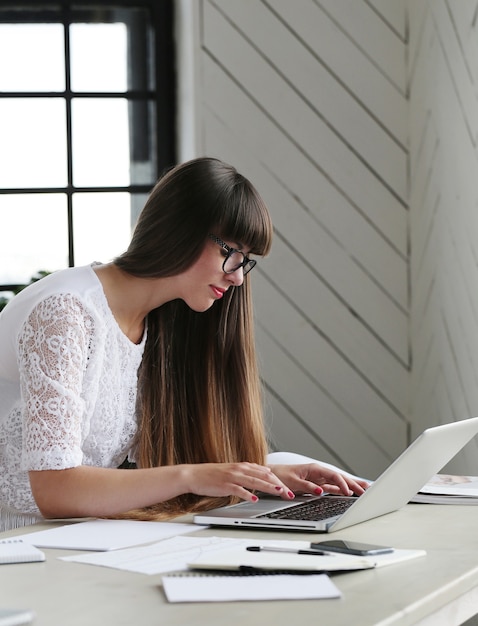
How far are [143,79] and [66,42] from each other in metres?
0.27

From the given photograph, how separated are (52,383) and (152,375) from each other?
390 mm

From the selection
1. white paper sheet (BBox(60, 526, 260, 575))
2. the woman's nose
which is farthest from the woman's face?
white paper sheet (BBox(60, 526, 260, 575))

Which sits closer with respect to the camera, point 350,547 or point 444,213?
point 350,547

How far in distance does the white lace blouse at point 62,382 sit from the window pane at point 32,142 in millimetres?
1403

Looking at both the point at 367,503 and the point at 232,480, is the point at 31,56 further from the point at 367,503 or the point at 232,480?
the point at 367,503

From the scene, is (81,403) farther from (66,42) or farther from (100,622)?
(66,42)

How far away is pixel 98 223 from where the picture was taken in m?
3.30

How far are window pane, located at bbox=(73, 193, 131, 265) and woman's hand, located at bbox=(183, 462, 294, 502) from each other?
1.72 m

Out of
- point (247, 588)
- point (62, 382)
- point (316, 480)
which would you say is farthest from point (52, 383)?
point (247, 588)

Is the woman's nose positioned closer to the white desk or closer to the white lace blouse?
the white lace blouse

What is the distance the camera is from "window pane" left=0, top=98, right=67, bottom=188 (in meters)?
3.25

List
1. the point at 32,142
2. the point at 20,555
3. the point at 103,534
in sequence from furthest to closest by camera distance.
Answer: the point at 32,142, the point at 103,534, the point at 20,555

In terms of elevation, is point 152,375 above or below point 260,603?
above

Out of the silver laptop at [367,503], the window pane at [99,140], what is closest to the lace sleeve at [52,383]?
the silver laptop at [367,503]
